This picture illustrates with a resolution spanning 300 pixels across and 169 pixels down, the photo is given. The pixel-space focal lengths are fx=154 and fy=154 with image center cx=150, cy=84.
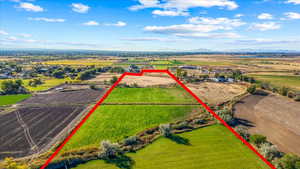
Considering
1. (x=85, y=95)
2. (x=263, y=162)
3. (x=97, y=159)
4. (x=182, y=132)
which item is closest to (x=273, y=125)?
(x=263, y=162)

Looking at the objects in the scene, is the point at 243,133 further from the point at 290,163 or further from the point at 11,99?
the point at 11,99

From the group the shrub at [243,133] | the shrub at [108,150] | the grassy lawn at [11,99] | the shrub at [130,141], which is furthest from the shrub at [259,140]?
the grassy lawn at [11,99]

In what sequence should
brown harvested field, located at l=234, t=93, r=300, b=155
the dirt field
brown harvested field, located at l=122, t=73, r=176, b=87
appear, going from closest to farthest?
brown harvested field, located at l=234, t=93, r=300, b=155
brown harvested field, located at l=122, t=73, r=176, b=87
the dirt field

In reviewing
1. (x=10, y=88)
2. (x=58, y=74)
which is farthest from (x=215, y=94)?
(x=58, y=74)

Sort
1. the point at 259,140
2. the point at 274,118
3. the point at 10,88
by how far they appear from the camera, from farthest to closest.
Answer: the point at 10,88 → the point at 274,118 → the point at 259,140

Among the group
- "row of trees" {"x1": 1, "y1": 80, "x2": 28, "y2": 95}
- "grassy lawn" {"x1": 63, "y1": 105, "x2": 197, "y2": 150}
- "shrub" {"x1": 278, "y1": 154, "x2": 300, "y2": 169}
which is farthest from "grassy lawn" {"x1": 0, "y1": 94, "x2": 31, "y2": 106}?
"shrub" {"x1": 278, "y1": 154, "x2": 300, "y2": 169}

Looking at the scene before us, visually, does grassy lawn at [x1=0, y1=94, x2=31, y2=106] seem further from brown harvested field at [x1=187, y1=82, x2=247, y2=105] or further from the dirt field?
brown harvested field at [x1=187, y1=82, x2=247, y2=105]
